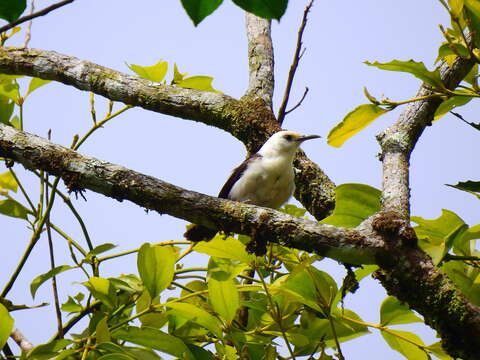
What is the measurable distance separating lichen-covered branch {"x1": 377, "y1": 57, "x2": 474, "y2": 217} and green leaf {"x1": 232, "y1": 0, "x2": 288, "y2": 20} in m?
1.51

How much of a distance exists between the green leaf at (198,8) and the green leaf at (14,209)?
2.19 meters

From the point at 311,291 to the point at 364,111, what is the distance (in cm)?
91

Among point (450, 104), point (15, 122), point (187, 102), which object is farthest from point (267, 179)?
point (450, 104)

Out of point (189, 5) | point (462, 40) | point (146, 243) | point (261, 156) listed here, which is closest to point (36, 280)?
point (146, 243)

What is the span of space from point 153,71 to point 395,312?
224 cm

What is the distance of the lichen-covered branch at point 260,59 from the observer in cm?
397

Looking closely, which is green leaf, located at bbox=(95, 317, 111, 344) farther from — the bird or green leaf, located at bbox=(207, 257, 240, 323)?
the bird

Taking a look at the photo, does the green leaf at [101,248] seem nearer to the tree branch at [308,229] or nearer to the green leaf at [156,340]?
the tree branch at [308,229]

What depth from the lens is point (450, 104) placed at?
8.87 ft

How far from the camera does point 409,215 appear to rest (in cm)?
245

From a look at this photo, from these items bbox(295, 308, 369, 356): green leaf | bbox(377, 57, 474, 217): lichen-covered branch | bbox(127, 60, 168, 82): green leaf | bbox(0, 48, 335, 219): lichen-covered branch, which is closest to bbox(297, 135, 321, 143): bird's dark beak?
bbox(0, 48, 335, 219): lichen-covered branch

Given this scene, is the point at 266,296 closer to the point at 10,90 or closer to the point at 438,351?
the point at 438,351

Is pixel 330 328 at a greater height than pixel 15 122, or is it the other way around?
pixel 15 122

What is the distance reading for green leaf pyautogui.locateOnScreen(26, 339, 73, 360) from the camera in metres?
2.27
